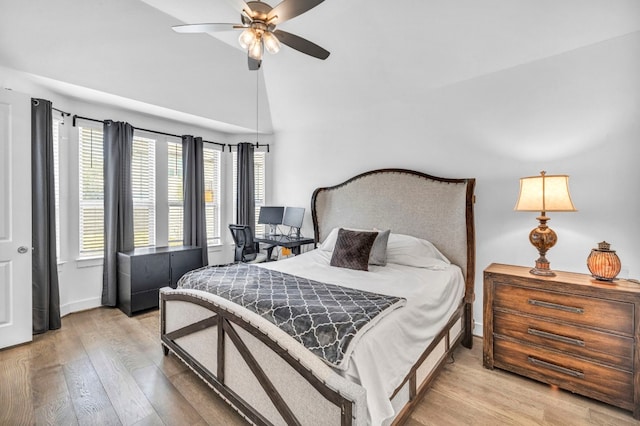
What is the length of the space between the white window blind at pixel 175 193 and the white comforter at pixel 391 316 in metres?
2.33

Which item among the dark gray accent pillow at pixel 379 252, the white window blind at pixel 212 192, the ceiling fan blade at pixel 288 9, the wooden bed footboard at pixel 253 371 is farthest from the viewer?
the white window blind at pixel 212 192

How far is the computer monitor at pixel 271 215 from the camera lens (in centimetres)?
465

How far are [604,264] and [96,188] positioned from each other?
5.07 m

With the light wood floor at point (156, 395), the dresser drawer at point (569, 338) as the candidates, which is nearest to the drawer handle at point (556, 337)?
the dresser drawer at point (569, 338)

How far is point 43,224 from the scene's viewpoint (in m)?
3.00

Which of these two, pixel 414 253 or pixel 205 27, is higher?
pixel 205 27

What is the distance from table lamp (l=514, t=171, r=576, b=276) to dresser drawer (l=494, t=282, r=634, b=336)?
20 centimetres

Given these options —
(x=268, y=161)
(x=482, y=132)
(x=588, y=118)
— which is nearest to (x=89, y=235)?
(x=268, y=161)

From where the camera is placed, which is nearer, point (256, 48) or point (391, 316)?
point (391, 316)

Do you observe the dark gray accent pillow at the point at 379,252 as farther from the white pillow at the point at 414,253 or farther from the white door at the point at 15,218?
the white door at the point at 15,218

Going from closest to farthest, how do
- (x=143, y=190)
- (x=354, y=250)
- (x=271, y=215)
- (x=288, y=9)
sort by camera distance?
(x=288, y=9)
(x=354, y=250)
(x=143, y=190)
(x=271, y=215)

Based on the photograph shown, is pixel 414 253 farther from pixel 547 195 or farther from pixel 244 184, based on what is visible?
pixel 244 184

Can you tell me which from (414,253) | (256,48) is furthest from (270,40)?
(414,253)

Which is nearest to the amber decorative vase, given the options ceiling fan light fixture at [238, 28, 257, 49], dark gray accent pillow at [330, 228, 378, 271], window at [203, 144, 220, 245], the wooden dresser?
the wooden dresser
